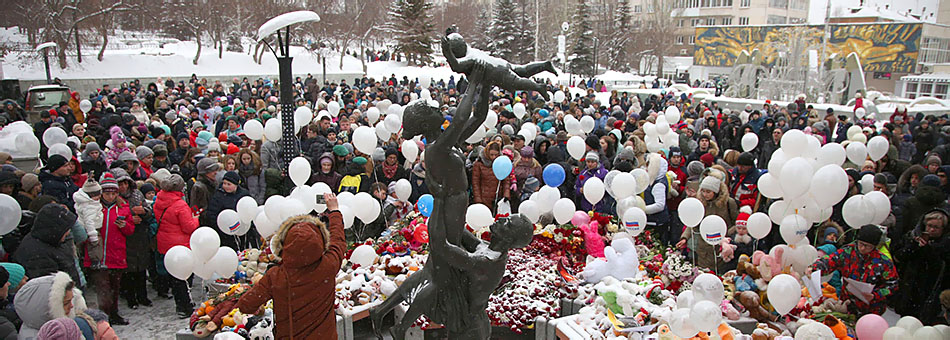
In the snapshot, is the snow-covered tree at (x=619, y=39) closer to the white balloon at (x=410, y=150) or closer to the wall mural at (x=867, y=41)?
the wall mural at (x=867, y=41)

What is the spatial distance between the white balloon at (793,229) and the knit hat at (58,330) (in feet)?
17.8

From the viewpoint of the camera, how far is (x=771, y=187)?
5.73 meters

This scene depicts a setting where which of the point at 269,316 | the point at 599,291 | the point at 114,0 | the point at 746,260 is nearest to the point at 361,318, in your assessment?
the point at 269,316

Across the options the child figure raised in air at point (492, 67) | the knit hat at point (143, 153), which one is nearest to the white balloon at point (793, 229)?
the child figure raised in air at point (492, 67)

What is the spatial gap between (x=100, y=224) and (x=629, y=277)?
17.2 ft

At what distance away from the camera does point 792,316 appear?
461 centimetres

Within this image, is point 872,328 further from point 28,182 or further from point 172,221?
point 28,182

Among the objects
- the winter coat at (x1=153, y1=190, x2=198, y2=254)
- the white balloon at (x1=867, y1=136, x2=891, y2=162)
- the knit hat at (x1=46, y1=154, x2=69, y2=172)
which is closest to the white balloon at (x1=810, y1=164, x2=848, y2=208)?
the white balloon at (x1=867, y1=136, x2=891, y2=162)

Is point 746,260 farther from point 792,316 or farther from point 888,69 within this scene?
point 888,69

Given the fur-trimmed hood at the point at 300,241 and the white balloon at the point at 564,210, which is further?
the white balloon at the point at 564,210

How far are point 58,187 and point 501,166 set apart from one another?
16.1 feet

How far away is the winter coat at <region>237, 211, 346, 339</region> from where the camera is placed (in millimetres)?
3199

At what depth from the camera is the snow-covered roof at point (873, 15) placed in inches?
1865

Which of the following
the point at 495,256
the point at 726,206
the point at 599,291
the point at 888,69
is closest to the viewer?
the point at 495,256
